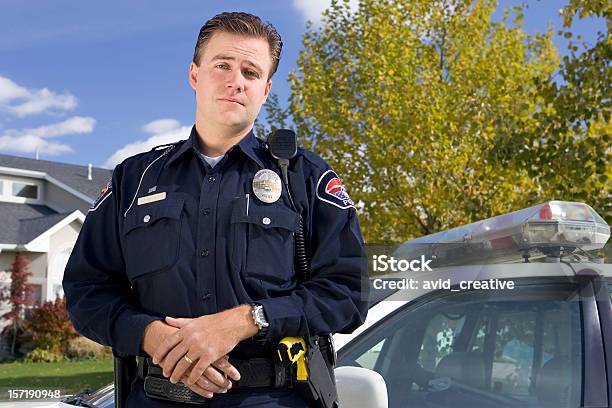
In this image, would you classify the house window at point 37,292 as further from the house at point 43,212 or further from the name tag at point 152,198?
the name tag at point 152,198

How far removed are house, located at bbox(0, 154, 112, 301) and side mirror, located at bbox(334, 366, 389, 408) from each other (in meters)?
22.7

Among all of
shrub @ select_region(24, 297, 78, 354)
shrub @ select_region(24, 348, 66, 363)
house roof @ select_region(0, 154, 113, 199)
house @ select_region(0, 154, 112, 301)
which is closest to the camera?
shrub @ select_region(24, 348, 66, 363)

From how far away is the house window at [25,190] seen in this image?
1214 inches

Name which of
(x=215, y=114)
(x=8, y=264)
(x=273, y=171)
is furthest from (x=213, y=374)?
(x=8, y=264)

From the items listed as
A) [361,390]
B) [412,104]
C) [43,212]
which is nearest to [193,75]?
[361,390]

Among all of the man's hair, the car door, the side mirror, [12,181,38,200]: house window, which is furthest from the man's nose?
[12,181,38,200]: house window

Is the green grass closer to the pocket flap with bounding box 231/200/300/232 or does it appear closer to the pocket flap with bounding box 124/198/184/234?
the pocket flap with bounding box 124/198/184/234

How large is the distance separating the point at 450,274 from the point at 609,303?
24.7 inches

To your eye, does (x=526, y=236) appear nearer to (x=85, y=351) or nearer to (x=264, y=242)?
(x=264, y=242)

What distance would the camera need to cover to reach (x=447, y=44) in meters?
16.8

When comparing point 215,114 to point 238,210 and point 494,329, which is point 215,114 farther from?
point 494,329

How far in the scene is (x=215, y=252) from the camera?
80.1 inches

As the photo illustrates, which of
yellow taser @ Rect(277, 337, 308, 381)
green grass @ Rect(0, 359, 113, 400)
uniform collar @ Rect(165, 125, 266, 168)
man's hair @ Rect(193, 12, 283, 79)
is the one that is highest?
man's hair @ Rect(193, 12, 283, 79)

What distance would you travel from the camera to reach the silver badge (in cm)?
209
